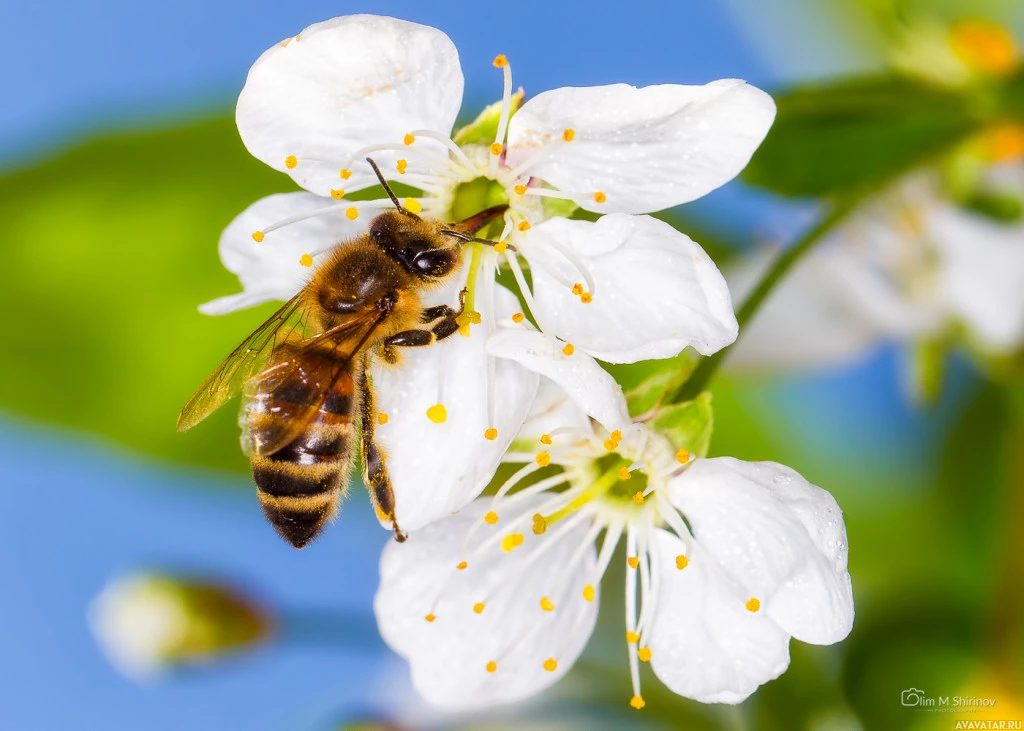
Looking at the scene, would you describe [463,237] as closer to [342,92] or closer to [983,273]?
[342,92]

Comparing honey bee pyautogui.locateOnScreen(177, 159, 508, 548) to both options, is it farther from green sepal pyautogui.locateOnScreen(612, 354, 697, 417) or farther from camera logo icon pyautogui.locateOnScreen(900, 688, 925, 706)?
camera logo icon pyautogui.locateOnScreen(900, 688, 925, 706)

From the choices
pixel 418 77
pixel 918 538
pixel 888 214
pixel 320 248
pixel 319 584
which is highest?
pixel 418 77

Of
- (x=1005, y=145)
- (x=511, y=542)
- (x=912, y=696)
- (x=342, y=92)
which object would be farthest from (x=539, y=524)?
(x=1005, y=145)

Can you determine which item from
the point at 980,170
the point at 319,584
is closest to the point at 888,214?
the point at 980,170

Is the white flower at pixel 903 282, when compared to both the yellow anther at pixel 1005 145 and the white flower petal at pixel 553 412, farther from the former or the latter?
the white flower petal at pixel 553 412

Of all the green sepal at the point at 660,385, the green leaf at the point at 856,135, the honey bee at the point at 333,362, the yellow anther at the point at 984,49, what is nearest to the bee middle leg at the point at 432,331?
the honey bee at the point at 333,362

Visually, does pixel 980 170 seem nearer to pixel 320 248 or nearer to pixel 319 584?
pixel 320 248
